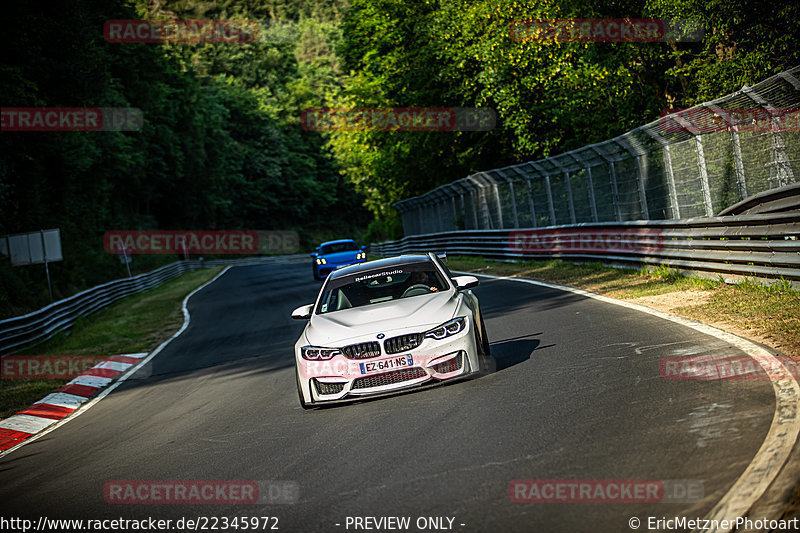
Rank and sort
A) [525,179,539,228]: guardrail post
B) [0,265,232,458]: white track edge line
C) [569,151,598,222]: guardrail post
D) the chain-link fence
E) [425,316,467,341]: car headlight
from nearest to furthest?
[425,316,467,341]: car headlight < [0,265,232,458]: white track edge line < the chain-link fence < [569,151,598,222]: guardrail post < [525,179,539,228]: guardrail post

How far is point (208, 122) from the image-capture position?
76250mm

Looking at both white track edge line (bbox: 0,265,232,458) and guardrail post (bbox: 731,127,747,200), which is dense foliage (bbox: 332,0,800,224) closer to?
guardrail post (bbox: 731,127,747,200)

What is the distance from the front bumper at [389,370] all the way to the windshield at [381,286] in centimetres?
121

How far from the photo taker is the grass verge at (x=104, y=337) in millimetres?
13620

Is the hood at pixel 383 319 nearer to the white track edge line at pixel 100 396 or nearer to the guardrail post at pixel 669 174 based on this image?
the white track edge line at pixel 100 396

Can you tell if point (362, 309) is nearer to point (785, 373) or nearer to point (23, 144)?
point (785, 373)

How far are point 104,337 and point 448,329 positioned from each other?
15.2 meters

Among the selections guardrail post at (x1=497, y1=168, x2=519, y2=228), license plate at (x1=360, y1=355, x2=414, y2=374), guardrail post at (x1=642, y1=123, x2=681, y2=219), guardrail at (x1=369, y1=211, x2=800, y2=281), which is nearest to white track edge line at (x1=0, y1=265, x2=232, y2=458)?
license plate at (x1=360, y1=355, x2=414, y2=374)

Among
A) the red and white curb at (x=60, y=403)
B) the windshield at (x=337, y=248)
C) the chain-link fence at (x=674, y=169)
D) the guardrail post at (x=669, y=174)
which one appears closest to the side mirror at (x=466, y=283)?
the red and white curb at (x=60, y=403)

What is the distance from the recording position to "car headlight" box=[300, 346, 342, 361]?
777cm

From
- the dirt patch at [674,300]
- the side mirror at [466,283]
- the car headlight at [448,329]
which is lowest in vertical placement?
the dirt patch at [674,300]

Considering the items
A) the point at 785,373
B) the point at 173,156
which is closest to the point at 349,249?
the point at 785,373

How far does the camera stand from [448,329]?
307 inches

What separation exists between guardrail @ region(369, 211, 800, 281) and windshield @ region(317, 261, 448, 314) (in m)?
4.75
